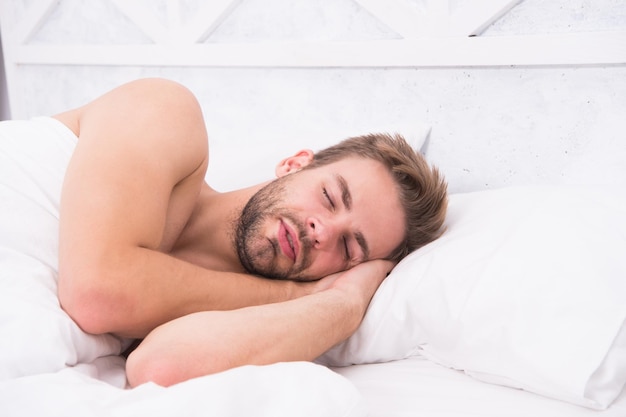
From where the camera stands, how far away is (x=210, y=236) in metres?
1.50

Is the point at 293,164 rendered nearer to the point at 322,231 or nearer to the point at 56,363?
the point at 322,231

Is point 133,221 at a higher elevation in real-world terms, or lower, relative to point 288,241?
higher

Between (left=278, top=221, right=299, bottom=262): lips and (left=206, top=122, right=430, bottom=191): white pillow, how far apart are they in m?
0.44

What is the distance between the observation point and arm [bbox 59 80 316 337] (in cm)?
104

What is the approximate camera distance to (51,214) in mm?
1223

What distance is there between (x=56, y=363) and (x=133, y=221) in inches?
10.8

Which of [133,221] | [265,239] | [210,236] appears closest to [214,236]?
[210,236]

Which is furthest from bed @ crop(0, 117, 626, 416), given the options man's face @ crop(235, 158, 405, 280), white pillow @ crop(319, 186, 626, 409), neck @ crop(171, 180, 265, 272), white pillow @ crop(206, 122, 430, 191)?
white pillow @ crop(206, 122, 430, 191)

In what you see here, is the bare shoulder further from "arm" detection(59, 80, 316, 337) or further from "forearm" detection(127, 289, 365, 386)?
"forearm" detection(127, 289, 365, 386)

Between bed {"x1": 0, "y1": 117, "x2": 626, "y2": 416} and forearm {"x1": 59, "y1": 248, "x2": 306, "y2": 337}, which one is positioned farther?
forearm {"x1": 59, "y1": 248, "x2": 306, "y2": 337}

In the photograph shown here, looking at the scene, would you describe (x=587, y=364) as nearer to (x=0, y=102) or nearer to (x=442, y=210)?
(x=442, y=210)

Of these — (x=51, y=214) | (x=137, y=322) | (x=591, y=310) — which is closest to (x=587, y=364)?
(x=591, y=310)

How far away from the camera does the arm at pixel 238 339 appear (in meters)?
0.94

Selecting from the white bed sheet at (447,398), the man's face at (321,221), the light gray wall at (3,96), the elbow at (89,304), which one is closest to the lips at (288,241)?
the man's face at (321,221)
